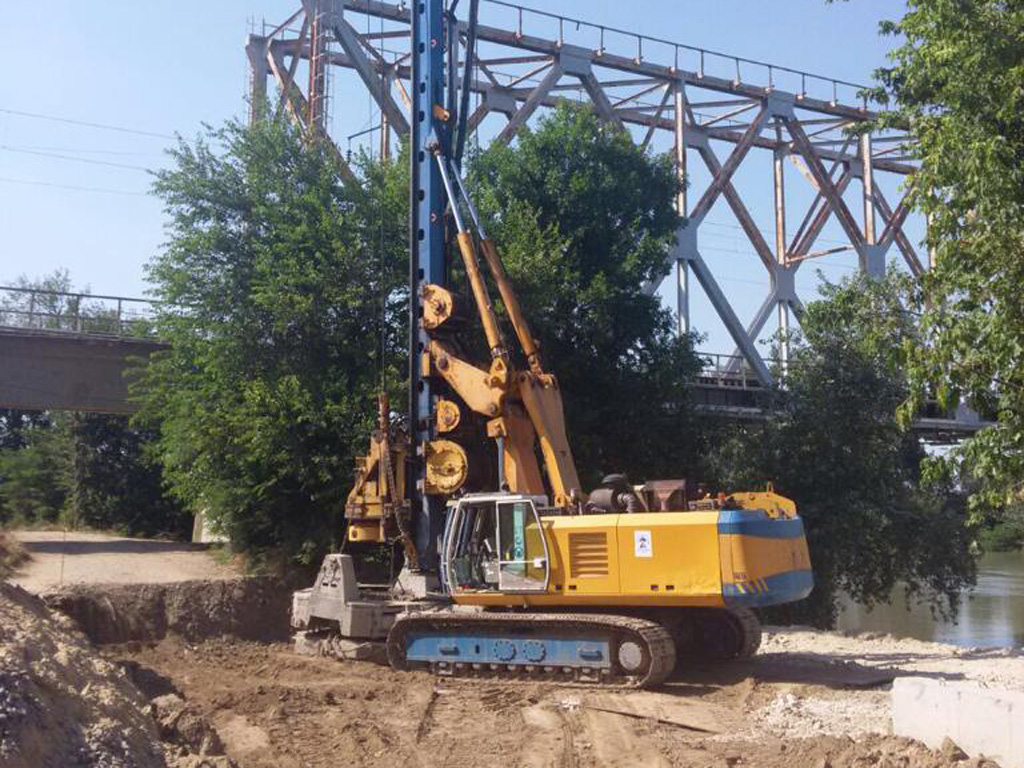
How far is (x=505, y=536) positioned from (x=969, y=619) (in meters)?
32.2

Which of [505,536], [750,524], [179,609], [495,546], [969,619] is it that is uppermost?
[750,524]

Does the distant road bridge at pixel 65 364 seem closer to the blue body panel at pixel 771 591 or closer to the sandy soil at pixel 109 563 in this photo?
the sandy soil at pixel 109 563

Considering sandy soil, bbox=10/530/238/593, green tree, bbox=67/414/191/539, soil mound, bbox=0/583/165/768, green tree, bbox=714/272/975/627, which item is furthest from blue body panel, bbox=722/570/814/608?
green tree, bbox=67/414/191/539

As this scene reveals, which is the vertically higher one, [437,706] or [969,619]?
[437,706]

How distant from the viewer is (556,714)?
1214 centimetres

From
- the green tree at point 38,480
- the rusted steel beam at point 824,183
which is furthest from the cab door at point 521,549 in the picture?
the rusted steel beam at point 824,183

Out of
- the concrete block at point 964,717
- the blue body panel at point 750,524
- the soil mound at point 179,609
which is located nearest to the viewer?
the concrete block at point 964,717

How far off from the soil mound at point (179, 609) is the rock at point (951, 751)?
13.7 meters

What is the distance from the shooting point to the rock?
893 centimetres

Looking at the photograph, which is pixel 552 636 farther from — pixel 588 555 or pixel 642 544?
pixel 642 544

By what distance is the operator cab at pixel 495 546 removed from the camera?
13.9 meters

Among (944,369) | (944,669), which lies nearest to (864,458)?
(944,669)

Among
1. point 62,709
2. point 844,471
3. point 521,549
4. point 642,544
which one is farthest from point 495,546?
point 844,471

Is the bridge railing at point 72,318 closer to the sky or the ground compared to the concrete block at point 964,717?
closer to the sky
